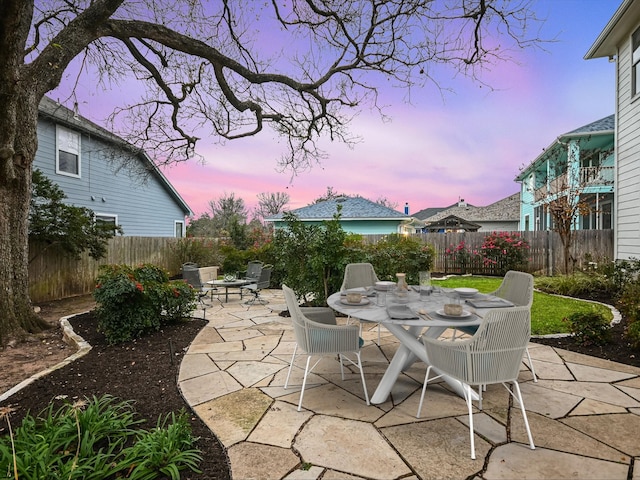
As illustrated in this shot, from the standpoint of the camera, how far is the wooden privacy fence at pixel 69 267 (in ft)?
25.7

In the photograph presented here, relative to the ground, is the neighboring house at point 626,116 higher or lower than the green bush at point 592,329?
higher

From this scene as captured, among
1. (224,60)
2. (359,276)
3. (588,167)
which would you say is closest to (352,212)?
(588,167)

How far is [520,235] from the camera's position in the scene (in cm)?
1214

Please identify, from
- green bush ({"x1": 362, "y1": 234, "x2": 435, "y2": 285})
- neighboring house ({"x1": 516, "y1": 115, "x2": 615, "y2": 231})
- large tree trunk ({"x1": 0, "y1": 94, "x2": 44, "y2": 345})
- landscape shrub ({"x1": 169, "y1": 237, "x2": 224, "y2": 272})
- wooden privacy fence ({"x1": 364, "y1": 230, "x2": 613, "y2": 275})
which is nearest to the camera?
large tree trunk ({"x1": 0, "y1": 94, "x2": 44, "y2": 345})

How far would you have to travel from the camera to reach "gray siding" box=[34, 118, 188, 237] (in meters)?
9.73

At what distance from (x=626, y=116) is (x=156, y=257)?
13.0 meters

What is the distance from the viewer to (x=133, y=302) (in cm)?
491

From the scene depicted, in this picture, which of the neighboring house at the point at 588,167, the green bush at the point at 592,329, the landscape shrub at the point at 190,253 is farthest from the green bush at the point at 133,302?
the neighboring house at the point at 588,167

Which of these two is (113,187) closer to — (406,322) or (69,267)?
(69,267)

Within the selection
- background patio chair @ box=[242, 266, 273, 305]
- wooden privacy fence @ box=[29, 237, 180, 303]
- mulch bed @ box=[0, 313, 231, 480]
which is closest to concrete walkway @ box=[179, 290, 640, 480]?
mulch bed @ box=[0, 313, 231, 480]

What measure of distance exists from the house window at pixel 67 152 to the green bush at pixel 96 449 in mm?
9920

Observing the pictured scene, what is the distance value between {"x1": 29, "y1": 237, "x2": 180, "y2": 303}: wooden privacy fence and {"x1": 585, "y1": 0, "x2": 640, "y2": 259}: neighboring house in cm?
1232

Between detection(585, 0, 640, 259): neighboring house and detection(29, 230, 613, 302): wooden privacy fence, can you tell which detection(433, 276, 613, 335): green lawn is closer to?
detection(585, 0, 640, 259): neighboring house

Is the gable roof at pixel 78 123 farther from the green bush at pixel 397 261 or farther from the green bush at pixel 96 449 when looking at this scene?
the green bush at pixel 96 449
